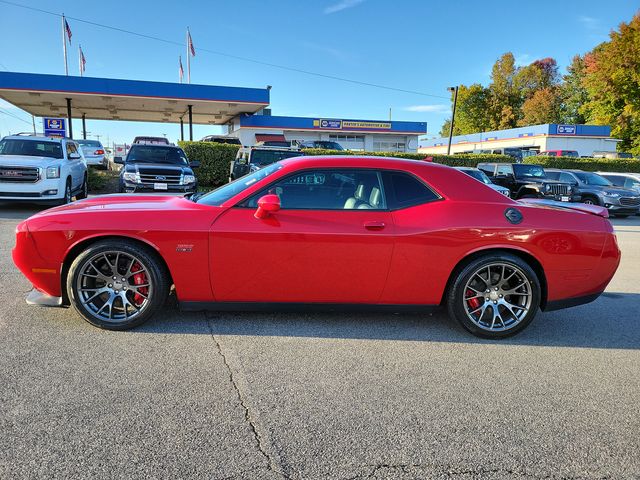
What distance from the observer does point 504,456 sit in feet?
8.05

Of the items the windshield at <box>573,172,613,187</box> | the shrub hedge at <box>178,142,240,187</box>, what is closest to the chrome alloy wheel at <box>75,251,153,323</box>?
the shrub hedge at <box>178,142,240,187</box>

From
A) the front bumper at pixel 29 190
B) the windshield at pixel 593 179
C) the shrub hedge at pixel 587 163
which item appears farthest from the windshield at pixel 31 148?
the shrub hedge at pixel 587 163

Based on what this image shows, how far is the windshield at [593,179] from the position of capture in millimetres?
16312

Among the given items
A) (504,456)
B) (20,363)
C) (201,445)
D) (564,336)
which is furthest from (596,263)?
(20,363)

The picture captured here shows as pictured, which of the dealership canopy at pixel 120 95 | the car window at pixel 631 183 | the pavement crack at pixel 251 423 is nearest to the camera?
the pavement crack at pixel 251 423

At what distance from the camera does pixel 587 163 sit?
28.8m

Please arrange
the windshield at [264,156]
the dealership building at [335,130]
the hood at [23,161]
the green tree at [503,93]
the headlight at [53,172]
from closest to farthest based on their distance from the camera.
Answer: the hood at [23,161] < the headlight at [53,172] < the windshield at [264,156] < the dealership building at [335,130] < the green tree at [503,93]

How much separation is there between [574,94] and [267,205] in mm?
79038

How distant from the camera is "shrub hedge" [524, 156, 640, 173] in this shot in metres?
Answer: 28.2

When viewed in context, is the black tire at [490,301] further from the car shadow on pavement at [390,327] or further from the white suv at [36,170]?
the white suv at [36,170]

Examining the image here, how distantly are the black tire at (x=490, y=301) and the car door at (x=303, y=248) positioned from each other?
0.67m

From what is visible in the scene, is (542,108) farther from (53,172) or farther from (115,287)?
(115,287)

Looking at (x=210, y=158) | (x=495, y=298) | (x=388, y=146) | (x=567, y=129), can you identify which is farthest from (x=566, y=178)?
(x=567, y=129)

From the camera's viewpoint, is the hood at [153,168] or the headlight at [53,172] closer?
the headlight at [53,172]
